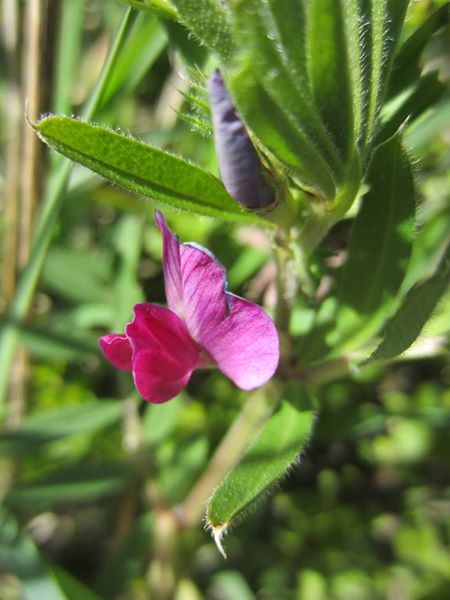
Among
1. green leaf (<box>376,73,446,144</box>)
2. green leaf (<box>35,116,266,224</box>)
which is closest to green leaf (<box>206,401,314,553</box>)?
green leaf (<box>35,116,266,224</box>)

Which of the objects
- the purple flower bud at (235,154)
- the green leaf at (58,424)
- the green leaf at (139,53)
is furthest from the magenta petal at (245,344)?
the green leaf at (58,424)

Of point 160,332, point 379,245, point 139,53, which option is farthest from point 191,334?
point 139,53

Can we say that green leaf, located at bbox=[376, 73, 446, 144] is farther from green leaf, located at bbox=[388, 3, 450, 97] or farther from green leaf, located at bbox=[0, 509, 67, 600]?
green leaf, located at bbox=[0, 509, 67, 600]

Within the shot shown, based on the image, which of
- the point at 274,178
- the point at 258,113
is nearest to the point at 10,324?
the point at 274,178

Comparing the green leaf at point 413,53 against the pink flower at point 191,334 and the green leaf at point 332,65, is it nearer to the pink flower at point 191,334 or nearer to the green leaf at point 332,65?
Answer: the green leaf at point 332,65

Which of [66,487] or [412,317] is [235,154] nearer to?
[412,317]

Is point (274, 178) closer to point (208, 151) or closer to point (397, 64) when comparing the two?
Answer: point (397, 64)
